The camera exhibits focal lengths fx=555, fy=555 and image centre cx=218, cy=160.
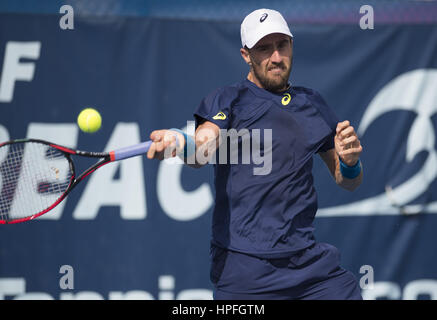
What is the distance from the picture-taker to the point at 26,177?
3.16 metres

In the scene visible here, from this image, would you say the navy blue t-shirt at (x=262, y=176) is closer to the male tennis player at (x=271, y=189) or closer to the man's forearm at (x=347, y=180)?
the male tennis player at (x=271, y=189)

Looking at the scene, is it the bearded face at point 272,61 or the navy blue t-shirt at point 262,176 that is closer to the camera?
the navy blue t-shirt at point 262,176

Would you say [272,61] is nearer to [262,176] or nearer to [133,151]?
[262,176]

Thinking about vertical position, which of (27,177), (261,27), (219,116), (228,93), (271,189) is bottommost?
(271,189)

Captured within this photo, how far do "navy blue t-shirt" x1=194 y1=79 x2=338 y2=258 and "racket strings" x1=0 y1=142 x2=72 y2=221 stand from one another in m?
1.16

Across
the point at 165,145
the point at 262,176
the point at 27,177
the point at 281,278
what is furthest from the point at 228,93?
the point at 27,177

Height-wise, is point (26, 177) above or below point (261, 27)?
below

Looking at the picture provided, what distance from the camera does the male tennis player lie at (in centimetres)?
224

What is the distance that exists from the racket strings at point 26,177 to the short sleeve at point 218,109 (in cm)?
112

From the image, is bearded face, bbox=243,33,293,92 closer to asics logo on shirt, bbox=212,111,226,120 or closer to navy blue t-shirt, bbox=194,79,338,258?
navy blue t-shirt, bbox=194,79,338,258

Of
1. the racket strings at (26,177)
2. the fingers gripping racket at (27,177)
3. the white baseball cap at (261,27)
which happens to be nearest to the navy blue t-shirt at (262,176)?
the white baseball cap at (261,27)

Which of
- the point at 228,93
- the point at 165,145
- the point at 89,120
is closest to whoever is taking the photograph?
the point at 165,145

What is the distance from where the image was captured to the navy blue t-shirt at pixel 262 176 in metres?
2.25

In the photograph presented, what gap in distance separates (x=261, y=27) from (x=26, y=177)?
1.64 metres
